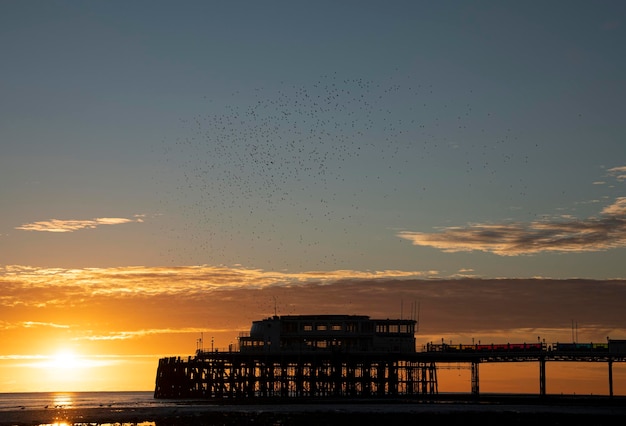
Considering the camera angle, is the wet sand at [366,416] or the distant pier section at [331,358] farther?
the distant pier section at [331,358]

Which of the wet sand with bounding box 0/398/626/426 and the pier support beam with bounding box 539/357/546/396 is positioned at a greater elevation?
the pier support beam with bounding box 539/357/546/396

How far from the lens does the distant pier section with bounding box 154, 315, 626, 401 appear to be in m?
145

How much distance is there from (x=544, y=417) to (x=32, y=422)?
55.2 m

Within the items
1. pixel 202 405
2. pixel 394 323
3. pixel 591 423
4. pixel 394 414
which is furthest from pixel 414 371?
pixel 591 423

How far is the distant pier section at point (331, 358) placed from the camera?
Answer: 14525 centimetres

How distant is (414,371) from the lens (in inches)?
5984

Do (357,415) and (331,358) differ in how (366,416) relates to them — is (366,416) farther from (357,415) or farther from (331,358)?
(331,358)

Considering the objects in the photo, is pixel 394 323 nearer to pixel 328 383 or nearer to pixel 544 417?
pixel 328 383

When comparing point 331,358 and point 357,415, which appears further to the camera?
point 331,358

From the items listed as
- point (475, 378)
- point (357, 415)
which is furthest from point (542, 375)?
point (357, 415)

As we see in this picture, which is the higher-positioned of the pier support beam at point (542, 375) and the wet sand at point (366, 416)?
the pier support beam at point (542, 375)

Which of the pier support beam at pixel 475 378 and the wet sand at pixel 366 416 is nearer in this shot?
the wet sand at pixel 366 416

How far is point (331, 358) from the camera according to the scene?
145500 mm

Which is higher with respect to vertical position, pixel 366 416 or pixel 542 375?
pixel 542 375
